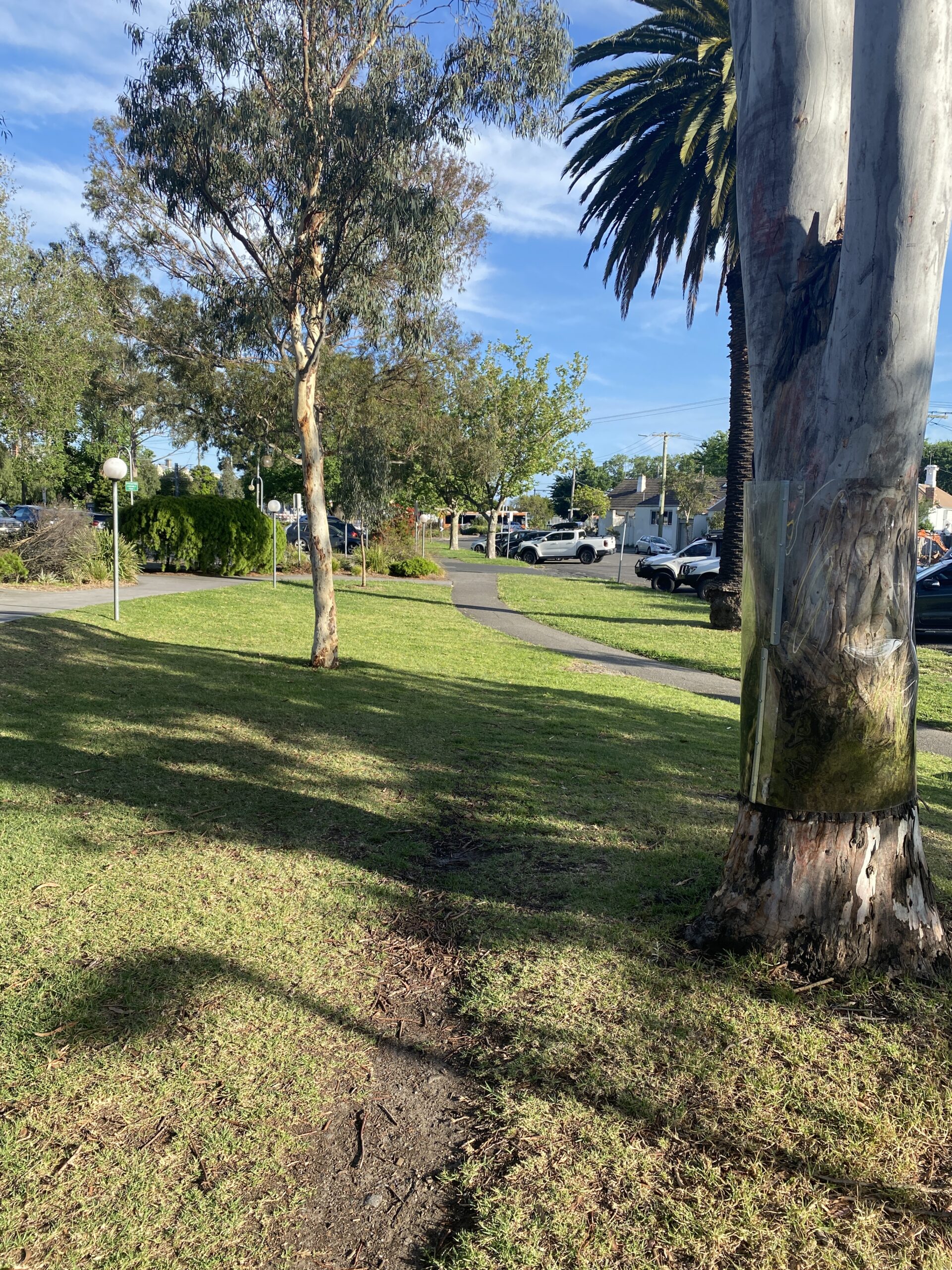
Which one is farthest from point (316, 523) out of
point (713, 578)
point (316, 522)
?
point (713, 578)

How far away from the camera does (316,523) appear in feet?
34.1

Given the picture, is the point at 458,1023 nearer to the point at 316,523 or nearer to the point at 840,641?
the point at 840,641

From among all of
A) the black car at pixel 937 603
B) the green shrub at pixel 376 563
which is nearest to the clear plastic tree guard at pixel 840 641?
the black car at pixel 937 603

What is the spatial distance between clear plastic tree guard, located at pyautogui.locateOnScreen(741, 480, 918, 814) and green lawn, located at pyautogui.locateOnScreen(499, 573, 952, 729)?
22.2 feet

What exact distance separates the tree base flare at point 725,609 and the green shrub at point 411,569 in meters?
13.1

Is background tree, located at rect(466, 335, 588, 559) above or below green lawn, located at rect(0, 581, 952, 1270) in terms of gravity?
above

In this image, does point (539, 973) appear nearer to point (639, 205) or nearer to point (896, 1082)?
point (896, 1082)

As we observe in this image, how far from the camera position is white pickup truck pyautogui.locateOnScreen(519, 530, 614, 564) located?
154 feet

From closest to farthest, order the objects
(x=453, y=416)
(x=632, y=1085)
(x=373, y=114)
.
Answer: (x=632, y=1085) → (x=373, y=114) → (x=453, y=416)

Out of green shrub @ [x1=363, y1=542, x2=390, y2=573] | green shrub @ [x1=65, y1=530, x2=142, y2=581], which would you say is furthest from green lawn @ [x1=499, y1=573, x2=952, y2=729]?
green shrub @ [x1=65, y1=530, x2=142, y2=581]

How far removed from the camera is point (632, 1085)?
268 cm

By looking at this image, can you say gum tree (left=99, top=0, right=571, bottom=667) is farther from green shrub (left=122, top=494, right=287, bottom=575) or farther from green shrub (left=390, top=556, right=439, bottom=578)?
green shrub (left=390, top=556, right=439, bottom=578)

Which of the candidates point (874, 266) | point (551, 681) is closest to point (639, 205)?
point (551, 681)

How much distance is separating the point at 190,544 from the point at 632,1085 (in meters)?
24.2
